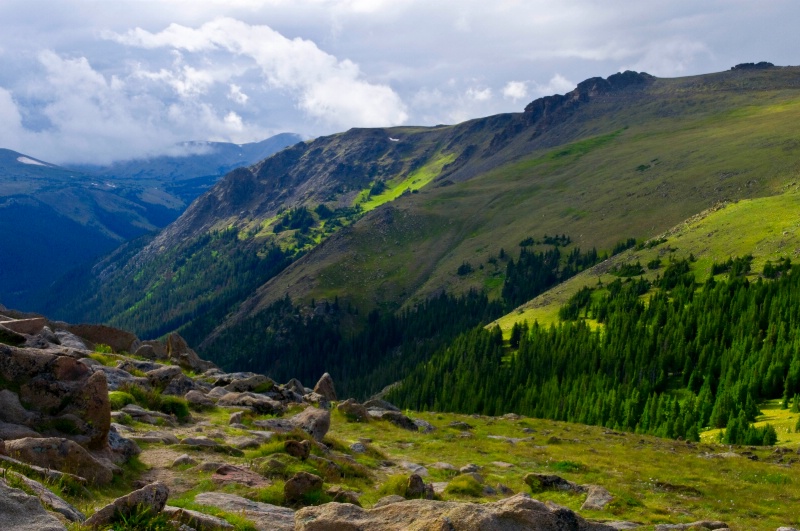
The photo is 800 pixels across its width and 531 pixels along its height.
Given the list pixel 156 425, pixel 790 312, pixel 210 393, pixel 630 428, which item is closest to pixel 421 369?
pixel 630 428

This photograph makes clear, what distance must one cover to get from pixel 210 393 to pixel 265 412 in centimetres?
555

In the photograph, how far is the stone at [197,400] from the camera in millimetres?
36562

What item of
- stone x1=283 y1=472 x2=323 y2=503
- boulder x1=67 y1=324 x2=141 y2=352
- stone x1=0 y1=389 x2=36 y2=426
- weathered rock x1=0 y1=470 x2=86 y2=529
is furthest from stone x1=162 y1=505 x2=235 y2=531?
boulder x1=67 y1=324 x2=141 y2=352

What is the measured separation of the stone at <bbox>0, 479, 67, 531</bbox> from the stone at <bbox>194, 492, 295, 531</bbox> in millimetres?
5687

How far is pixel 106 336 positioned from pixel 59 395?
3681cm

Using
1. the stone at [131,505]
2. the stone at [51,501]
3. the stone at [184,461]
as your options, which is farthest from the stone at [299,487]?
the stone at [51,501]

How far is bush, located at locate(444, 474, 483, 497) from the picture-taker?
2566cm

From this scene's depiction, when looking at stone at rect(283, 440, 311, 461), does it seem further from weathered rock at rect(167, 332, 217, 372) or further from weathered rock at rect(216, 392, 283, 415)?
weathered rock at rect(167, 332, 217, 372)

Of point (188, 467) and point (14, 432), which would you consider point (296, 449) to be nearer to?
point (188, 467)

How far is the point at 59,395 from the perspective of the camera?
845 inches

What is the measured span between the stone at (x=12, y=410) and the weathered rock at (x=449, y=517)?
12.1 meters

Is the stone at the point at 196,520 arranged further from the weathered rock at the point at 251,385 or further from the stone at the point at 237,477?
the weathered rock at the point at 251,385

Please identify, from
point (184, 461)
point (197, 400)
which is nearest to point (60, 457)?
point (184, 461)

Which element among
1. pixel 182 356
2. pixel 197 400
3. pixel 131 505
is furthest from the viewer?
pixel 182 356
